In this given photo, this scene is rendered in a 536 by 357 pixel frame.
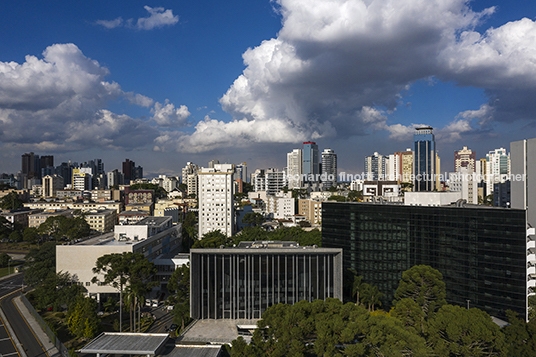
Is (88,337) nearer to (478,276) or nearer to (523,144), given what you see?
(478,276)

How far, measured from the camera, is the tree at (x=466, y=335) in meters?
22.6

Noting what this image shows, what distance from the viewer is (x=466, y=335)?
23312 mm

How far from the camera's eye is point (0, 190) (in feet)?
438

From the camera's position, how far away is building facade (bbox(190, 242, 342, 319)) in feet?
114

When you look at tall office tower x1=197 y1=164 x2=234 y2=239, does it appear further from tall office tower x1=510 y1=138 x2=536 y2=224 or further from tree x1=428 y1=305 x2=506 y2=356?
tree x1=428 y1=305 x2=506 y2=356

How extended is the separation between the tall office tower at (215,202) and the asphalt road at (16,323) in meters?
38.6

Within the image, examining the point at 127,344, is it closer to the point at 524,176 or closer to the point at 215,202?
the point at 524,176

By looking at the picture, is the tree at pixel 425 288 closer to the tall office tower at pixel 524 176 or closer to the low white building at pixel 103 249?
the tall office tower at pixel 524 176

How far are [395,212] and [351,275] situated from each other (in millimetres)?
9774

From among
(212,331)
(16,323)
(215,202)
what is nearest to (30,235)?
(215,202)

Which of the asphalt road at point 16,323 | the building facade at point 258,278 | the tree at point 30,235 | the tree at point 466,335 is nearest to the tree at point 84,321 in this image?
the asphalt road at point 16,323

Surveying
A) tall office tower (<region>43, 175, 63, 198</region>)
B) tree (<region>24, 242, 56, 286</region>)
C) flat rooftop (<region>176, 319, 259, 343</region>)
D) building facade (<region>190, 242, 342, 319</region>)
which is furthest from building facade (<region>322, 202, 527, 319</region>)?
tall office tower (<region>43, 175, 63, 198</region>)

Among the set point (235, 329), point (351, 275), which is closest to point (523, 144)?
point (351, 275)

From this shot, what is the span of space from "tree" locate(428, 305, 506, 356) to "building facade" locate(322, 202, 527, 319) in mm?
11255
